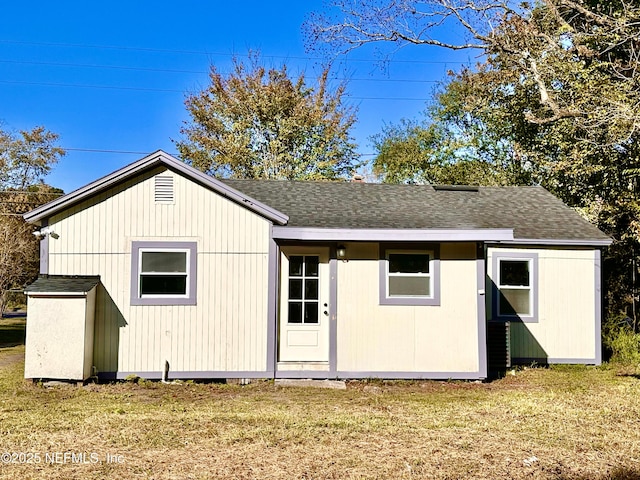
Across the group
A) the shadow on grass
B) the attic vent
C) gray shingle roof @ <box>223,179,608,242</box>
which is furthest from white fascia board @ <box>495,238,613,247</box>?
the shadow on grass

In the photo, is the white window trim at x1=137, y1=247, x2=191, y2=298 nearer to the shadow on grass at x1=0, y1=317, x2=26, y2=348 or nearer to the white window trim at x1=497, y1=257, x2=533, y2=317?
the white window trim at x1=497, y1=257, x2=533, y2=317

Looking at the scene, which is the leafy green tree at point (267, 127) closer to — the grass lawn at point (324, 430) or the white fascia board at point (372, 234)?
the white fascia board at point (372, 234)

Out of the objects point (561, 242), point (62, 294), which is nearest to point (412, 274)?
point (561, 242)

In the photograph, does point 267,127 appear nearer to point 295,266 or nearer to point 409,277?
point 295,266

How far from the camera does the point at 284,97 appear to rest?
84.8 ft

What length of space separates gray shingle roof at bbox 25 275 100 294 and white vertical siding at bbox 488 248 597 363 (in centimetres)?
745

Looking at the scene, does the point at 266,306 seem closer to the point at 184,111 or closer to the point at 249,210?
the point at 249,210

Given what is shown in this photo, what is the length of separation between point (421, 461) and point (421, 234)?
4.58 metres

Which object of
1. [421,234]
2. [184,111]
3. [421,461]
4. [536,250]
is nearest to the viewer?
[421,461]

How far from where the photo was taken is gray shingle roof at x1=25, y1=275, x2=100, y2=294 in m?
8.38

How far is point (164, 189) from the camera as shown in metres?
9.30

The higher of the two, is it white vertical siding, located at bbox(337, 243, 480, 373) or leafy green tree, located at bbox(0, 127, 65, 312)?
leafy green tree, located at bbox(0, 127, 65, 312)

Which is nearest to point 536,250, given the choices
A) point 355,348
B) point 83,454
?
point 355,348

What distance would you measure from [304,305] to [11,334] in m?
13.3
